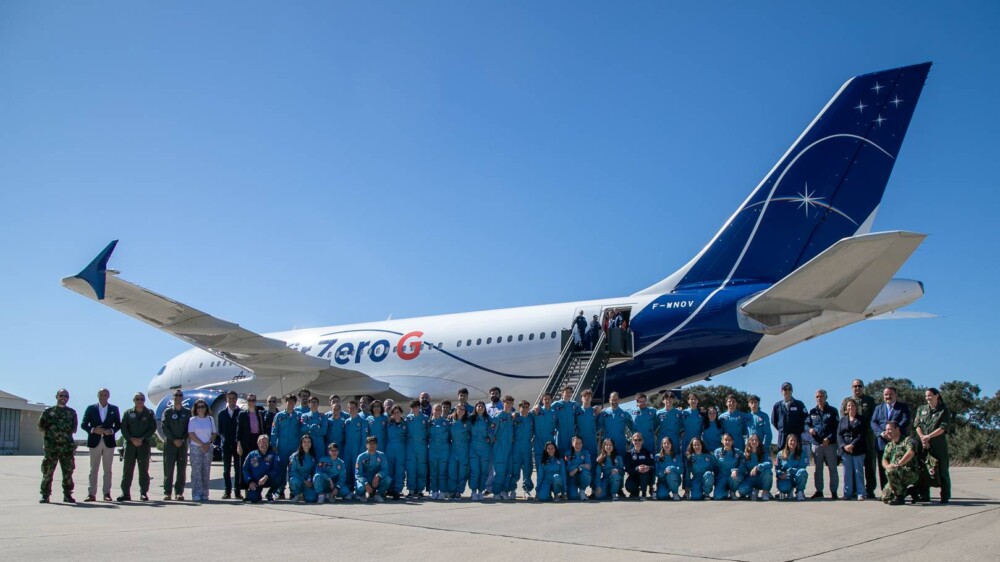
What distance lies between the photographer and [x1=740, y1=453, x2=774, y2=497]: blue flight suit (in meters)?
10.4

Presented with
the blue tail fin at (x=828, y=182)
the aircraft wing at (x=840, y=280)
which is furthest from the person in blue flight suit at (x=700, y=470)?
the blue tail fin at (x=828, y=182)

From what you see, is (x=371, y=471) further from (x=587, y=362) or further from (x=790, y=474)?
(x=587, y=362)

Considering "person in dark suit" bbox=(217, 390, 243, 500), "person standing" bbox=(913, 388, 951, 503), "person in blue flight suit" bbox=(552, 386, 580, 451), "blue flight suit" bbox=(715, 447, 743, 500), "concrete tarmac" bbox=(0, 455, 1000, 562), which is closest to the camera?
"concrete tarmac" bbox=(0, 455, 1000, 562)

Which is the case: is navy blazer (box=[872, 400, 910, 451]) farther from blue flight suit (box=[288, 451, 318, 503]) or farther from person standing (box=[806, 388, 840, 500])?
blue flight suit (box=[288, 451, 318, 503])

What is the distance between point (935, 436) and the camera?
955 cm

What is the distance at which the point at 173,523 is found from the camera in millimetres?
8289

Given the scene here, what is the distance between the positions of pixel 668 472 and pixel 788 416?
1857 millimetres

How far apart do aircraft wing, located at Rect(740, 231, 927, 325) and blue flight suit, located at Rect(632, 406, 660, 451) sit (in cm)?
342

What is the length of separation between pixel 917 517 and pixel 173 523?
7449 mm

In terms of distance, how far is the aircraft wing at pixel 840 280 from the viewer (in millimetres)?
11461

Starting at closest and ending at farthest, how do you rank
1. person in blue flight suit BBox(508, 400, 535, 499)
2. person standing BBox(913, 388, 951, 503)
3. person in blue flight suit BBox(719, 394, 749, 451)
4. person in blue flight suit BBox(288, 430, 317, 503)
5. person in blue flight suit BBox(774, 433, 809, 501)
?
person standing BBox(913, 388, 951, 503) < person in blue flight suit BBox(774, 433, 809, 501) < person in blue flight suit BBox(288, 430, 317, 503) < person in blue flight suit BBox(719, 394, 749, 451) < person in blue flight suit BBox(508, 400, 535, 499)

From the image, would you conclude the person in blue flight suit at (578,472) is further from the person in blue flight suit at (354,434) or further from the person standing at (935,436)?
the person standing at (935,436)

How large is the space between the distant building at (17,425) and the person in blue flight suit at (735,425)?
35.0m

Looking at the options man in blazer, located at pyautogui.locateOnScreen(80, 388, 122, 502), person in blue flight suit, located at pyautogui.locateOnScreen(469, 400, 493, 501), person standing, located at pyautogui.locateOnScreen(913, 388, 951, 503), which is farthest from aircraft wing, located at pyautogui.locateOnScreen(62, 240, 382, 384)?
person standing, located at pyautogui.locateOnScreen(913, 388, 951, 503)
